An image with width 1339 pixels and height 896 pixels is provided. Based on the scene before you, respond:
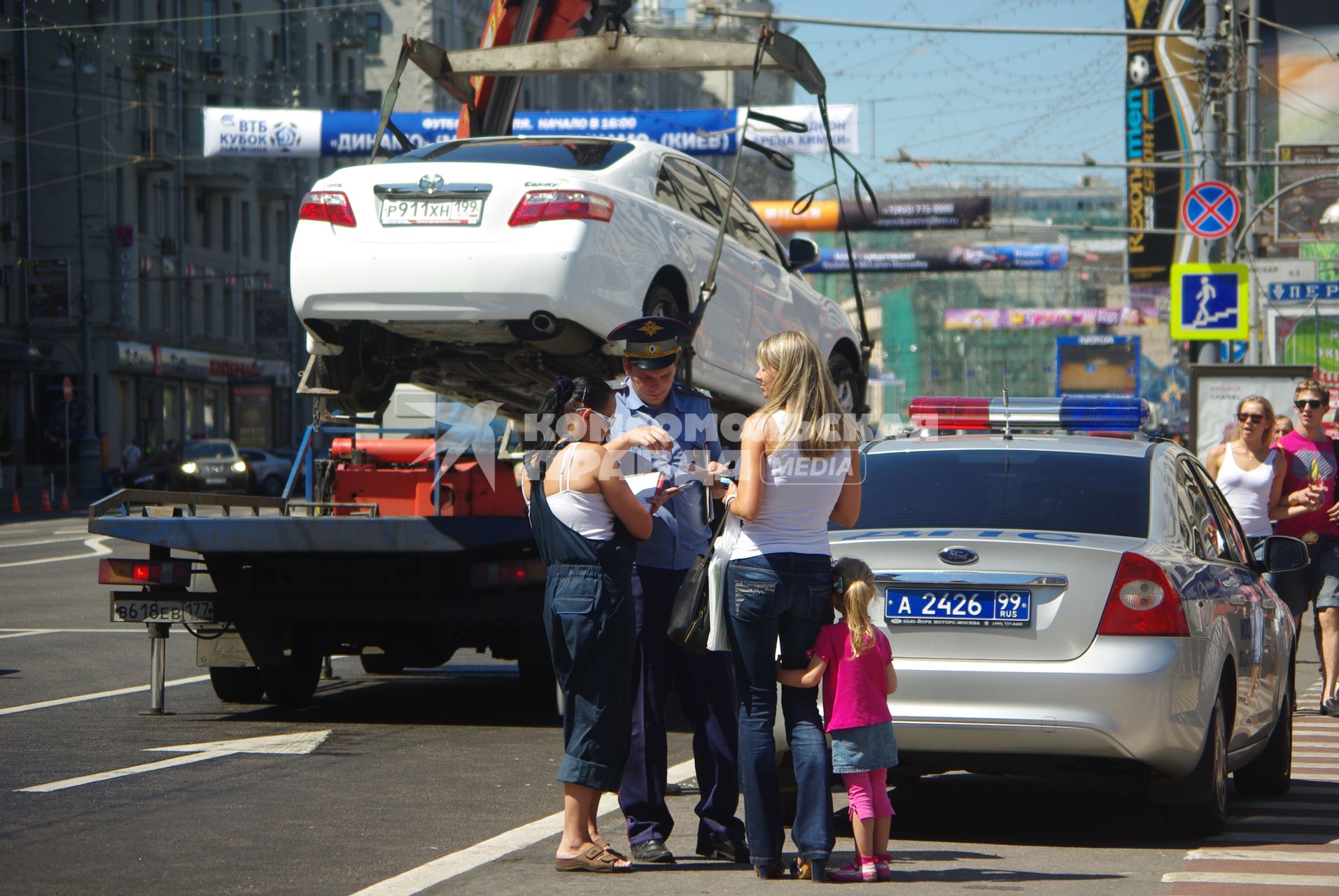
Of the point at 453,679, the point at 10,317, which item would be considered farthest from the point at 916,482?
the point at 10,317

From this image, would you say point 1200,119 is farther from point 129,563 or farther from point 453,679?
point 129,563

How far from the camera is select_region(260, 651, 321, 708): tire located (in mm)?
10695

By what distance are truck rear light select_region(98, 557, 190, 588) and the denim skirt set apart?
5003mm

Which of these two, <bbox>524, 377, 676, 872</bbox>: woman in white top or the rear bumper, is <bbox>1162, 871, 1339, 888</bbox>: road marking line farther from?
<bbox>524, 377, 676, 872</bbox>: woman in white top

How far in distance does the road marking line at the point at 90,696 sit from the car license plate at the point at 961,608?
5.55 metres

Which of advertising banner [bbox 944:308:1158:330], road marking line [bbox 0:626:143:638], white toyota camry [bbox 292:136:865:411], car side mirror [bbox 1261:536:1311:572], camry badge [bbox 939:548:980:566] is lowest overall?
road marking line [bbox 0:626:143:638]

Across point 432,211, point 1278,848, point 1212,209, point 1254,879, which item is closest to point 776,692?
point 1254,879

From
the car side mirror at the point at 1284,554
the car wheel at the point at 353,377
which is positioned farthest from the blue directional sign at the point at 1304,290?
the car wheel at the point at 353,377

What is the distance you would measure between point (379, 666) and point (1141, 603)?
7.43m

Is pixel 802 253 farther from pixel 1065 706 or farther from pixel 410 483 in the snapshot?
pixel 1065 706

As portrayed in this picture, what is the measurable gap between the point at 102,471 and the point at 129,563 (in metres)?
42.2

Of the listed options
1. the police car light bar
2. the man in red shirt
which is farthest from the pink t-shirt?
the man in red shirt

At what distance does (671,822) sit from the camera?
644cm

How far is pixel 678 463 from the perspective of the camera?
6.35 metres
